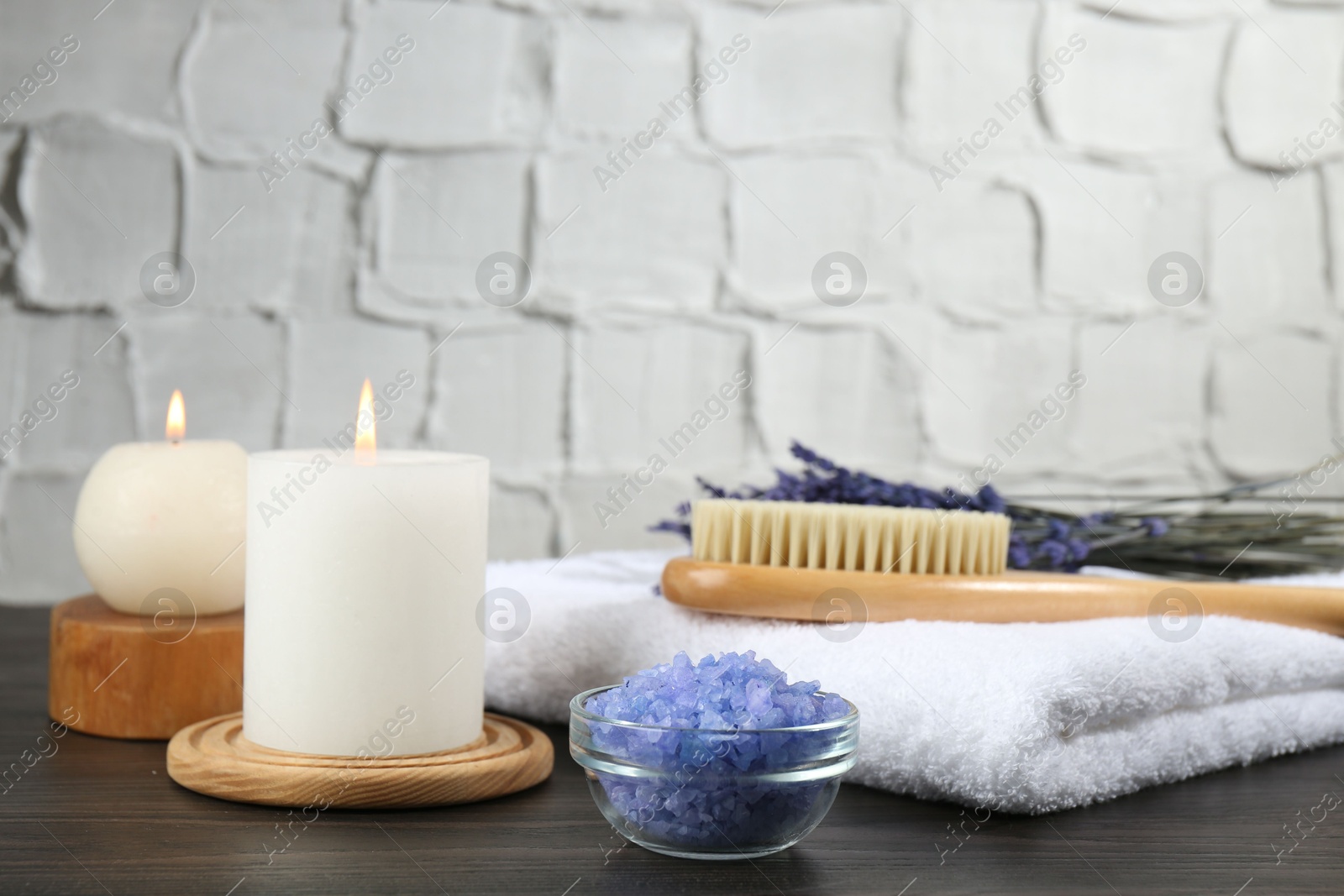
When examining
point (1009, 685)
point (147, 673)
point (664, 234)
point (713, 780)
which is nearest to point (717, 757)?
point (713, 780)

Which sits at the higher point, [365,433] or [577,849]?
[365,433]

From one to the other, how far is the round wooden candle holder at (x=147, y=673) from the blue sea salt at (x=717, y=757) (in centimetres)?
23

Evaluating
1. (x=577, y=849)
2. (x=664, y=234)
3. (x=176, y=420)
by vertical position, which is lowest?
(x=577, y=849)

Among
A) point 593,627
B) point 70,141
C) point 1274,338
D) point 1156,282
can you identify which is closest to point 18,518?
point 70,141

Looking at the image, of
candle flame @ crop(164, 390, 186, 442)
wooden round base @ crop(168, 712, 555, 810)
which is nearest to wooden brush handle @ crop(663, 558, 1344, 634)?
wooden round base @ crop(168, 712, 555, 810)

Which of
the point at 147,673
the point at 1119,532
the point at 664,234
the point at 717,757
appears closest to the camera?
the point at 717,757

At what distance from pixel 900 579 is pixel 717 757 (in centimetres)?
20

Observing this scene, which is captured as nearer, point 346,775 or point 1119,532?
point 346,775

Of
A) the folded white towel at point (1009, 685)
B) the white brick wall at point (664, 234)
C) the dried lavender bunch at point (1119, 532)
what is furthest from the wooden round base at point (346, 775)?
the white brick wall at point (664, 234)

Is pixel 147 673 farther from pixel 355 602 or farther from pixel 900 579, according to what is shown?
pixel 900 579

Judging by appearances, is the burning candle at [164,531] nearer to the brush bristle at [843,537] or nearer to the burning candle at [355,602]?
the burning candle at [355,602]

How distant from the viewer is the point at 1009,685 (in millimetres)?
458

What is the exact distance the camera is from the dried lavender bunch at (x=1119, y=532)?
672 millimetres

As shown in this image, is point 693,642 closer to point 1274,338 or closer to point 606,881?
point 606,881
